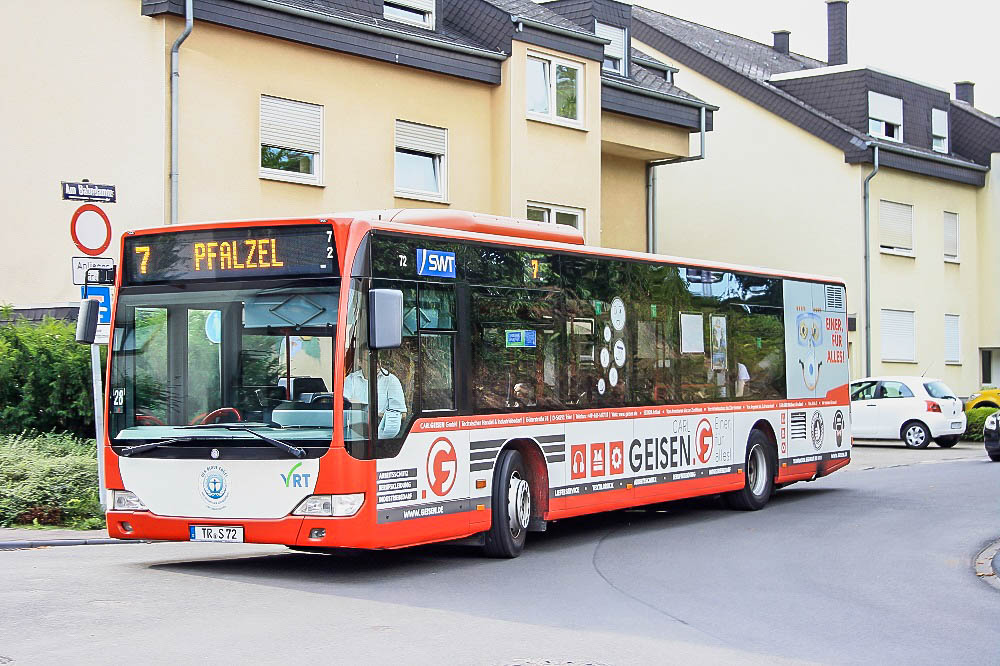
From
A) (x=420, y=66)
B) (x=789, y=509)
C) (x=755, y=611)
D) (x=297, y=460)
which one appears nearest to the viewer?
(x=755, y=611)

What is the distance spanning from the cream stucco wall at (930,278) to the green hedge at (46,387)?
91.7ft

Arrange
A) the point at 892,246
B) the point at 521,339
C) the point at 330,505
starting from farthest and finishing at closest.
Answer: the point at 892,246 → the point at 521,339 → the point at 330,505

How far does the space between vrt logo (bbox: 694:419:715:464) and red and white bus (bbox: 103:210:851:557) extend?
1812mm

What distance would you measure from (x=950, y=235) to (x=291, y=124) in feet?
90.3

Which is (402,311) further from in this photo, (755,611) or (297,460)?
(755,611)

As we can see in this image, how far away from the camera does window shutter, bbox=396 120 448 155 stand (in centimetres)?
2470

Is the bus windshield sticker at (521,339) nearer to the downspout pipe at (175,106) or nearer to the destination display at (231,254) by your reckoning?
the destination display at (231,254)

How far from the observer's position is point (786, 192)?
4141cm

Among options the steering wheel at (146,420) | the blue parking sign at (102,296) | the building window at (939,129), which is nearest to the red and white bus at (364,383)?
the steering wheel at (146,420)

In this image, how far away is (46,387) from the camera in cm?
1706

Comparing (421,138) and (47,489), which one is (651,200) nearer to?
(421,138)

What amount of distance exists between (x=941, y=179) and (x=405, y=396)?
1405 inches

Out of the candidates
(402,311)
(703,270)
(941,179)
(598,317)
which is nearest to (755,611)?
(402,311)

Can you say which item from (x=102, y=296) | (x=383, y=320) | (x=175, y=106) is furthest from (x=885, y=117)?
(x=383, y=320)
